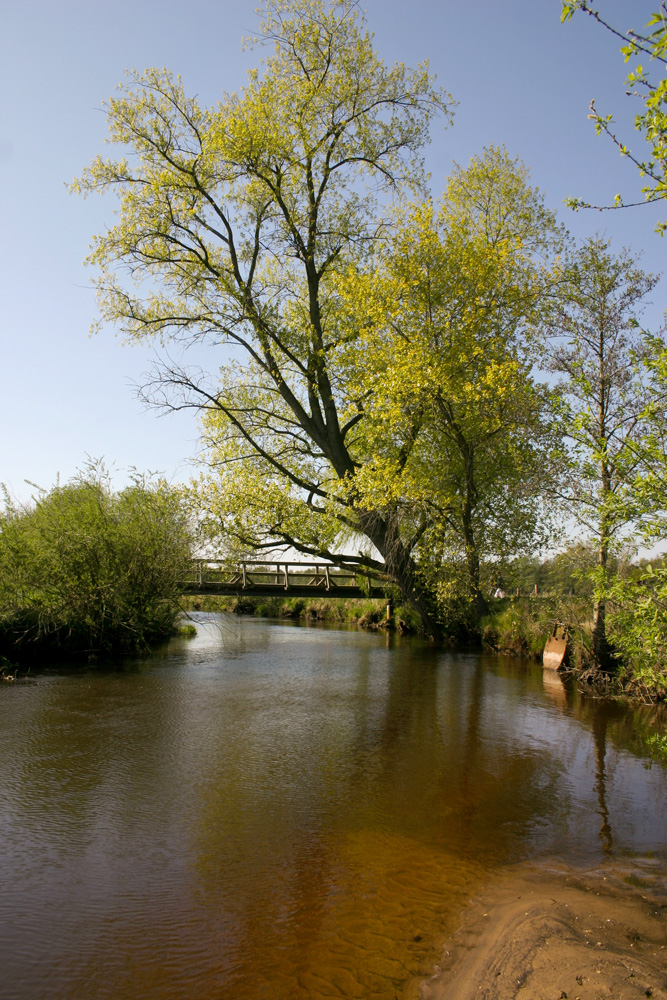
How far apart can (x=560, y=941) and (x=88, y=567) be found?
1249 cm

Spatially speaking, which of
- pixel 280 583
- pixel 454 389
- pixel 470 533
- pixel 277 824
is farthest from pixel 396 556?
pixel 277 824

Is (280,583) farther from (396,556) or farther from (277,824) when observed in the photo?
(277,824)

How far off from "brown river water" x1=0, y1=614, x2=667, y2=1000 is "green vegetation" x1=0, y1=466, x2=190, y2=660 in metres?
2.58

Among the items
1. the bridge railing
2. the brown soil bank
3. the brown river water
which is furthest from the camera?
the bridge railing

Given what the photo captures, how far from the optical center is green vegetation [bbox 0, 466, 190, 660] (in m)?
13.6

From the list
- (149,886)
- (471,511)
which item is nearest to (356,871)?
(149,886)

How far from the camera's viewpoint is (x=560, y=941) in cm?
379

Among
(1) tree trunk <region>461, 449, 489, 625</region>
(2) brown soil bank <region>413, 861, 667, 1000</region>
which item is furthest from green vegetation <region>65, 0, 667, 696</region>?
(2) brown soil bank <region>413, 861, 667, 1000</region>

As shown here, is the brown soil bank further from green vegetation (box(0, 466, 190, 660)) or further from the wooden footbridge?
the wooden footbridge

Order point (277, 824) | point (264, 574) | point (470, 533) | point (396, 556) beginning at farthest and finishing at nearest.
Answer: point (264, 574) < point (396, 556) < point (470, 533) < point (277, 824)

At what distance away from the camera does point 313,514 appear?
793 inches

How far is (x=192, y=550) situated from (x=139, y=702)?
23.2 feet

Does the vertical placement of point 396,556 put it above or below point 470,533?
below

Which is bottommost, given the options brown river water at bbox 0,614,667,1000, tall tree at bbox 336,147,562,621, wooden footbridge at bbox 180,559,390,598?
brown river water at bbox 0,614,667,1000
